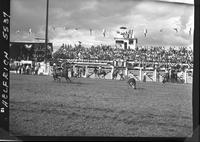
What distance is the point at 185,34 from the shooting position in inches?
193


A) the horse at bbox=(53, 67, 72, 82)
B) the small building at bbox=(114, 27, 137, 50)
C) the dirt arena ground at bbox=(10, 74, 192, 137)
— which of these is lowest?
the dirt arena ground at bbox=(10, 74, 192, 137)

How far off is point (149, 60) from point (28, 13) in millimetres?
1784

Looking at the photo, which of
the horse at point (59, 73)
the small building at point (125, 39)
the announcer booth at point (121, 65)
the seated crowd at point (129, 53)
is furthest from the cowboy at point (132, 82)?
the horse at point (59, 73)

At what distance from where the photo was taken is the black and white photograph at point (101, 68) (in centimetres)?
430

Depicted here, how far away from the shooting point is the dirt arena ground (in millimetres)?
4262

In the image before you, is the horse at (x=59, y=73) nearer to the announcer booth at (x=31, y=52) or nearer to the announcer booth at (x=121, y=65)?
the announcer booth at (x=31, y=52)

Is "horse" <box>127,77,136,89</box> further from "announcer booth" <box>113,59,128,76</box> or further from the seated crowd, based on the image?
the seated crowd

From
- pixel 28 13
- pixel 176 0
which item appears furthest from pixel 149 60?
pixel 28 13

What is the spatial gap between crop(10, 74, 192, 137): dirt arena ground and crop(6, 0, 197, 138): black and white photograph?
0.5 inches

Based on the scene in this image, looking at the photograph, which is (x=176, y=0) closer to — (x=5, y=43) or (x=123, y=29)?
(x=123, y=29)

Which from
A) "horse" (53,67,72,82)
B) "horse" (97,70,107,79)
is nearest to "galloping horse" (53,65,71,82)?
"horse" (53,67,72,82)

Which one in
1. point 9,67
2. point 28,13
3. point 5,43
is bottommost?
point 9,67

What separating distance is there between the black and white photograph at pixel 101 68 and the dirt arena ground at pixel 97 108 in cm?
1

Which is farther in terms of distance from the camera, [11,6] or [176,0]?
[176,0]
